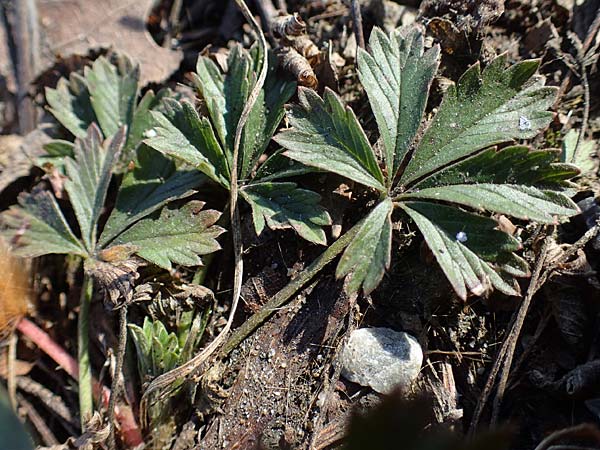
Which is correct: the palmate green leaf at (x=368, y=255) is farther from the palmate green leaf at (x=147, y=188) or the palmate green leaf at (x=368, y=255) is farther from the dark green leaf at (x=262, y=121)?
the palmate green leaf at (x=147, y=188)

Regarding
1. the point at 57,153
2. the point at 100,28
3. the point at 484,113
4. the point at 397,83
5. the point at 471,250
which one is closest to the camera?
the point at 471,250

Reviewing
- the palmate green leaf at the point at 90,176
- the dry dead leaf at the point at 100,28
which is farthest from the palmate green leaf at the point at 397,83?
the dry dead leaf at the point at 100,28

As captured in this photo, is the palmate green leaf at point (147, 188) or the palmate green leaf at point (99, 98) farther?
the palmate green leaf at point (99, 98)

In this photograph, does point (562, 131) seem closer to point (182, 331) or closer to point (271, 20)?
point (271, 20)

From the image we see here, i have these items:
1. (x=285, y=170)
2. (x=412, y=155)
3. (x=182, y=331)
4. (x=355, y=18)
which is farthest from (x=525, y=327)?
(x=355, y=18)

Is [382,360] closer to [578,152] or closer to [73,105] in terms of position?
[578,152]

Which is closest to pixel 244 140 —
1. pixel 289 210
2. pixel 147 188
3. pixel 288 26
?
pixel 289 210

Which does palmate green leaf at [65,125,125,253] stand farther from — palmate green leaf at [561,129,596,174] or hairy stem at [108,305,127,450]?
palmate green leaf at [561,129,596,174]
